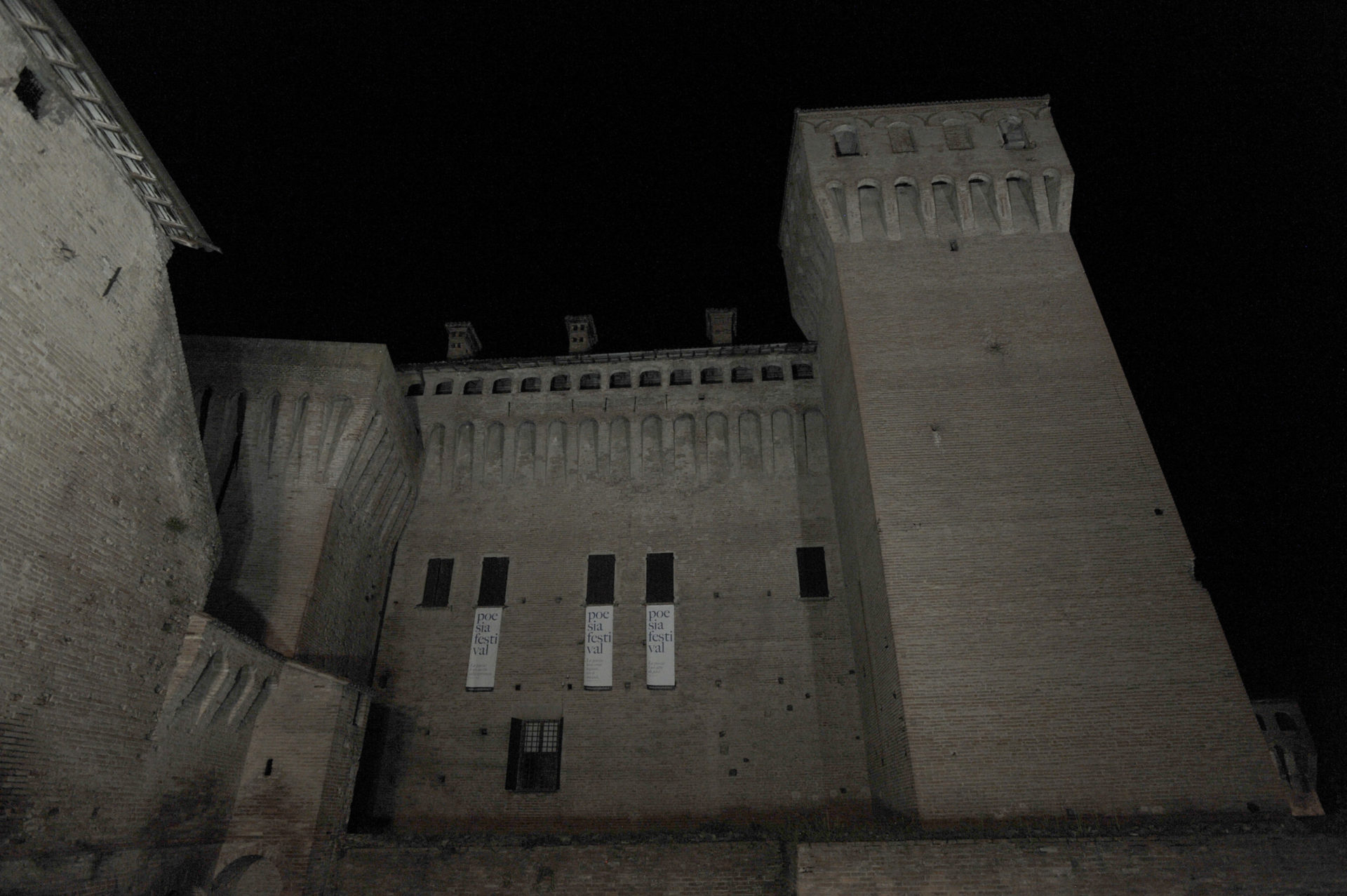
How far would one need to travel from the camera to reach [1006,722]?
1108 centimetres

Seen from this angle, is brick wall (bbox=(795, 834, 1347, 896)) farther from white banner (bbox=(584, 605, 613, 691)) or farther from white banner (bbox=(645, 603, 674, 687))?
white banner (bbox=(584, 605, 613, 691))

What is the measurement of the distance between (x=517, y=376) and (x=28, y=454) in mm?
12614

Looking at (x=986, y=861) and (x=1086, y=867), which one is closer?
(x=1086, y=867)

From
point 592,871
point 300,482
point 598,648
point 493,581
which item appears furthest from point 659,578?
point 300,482

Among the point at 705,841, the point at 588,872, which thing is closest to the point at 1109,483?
the point at 705,841

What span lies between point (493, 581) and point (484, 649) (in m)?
1.68

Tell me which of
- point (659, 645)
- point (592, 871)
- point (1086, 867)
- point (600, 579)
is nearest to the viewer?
point (1086, 867)

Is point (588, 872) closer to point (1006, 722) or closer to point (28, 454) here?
point (1006, 722)

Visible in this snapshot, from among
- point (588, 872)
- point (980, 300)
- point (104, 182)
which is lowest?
point (588, 872)

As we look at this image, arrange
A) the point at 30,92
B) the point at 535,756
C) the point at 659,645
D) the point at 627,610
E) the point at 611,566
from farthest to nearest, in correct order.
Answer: the point at 611,566, the point at 627,610, the point at 659,645, the point at 535,756, the point at 30,92

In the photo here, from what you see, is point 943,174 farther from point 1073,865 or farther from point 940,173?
point 1073,865

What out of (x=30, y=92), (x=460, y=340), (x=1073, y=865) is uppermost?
(x=460, y=340)

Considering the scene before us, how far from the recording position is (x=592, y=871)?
10914 millimetres

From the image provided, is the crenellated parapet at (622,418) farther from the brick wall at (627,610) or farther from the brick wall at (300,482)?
the brick wall at (300,482)
